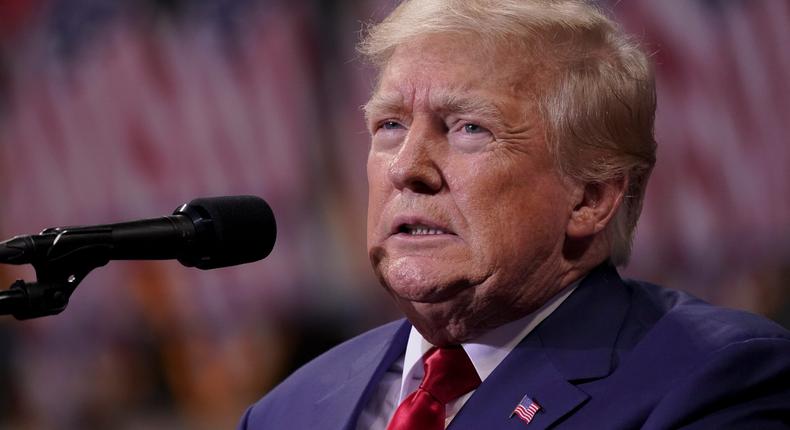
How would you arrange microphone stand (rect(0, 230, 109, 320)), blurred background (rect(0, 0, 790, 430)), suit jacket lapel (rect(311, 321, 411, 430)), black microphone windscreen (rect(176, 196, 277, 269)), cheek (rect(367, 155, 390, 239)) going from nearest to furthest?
microphone stand (rect(0, 230, 109, 320)), black microphone windscreen (rect(176, 196, 277, 269)), cheek (rect(367, 155, 390, 239)), suit jacket lapel (rect(311, 321, 411, 430)), blurred background (rect(0, 0, 790, 430))

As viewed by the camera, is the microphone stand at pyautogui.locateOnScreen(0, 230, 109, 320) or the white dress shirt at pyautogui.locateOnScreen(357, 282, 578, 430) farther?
the white dress shirt at pyautogui.locateOnScreen(357, 282, 578, 430)

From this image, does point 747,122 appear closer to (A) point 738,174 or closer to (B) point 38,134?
(A) point 738,174

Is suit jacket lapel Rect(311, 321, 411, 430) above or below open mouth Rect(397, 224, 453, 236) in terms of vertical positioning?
below

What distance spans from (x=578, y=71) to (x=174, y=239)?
2.65ft

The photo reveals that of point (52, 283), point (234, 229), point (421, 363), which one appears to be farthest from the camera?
point (421, 363)

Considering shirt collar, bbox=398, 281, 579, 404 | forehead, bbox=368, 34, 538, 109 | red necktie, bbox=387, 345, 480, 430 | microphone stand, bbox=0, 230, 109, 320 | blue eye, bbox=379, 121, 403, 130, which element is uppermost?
forehead, bbox=368, 34, 538, 109

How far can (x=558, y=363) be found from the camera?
2043 millimetres

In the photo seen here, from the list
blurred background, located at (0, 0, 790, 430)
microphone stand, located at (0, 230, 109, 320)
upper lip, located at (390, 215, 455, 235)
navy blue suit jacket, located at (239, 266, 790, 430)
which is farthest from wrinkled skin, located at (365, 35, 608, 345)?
blurred background, located at (0, 0, 790, 430)

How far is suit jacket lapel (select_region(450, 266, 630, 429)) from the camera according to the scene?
1.99 m

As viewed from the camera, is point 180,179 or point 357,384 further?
point 180,179

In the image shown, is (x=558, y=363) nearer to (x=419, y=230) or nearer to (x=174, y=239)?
(x=419, y=230)

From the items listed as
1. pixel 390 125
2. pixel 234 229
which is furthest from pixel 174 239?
pixel 390 125

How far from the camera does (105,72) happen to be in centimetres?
382

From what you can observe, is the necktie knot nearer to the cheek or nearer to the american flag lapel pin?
the american flag lapel pin
